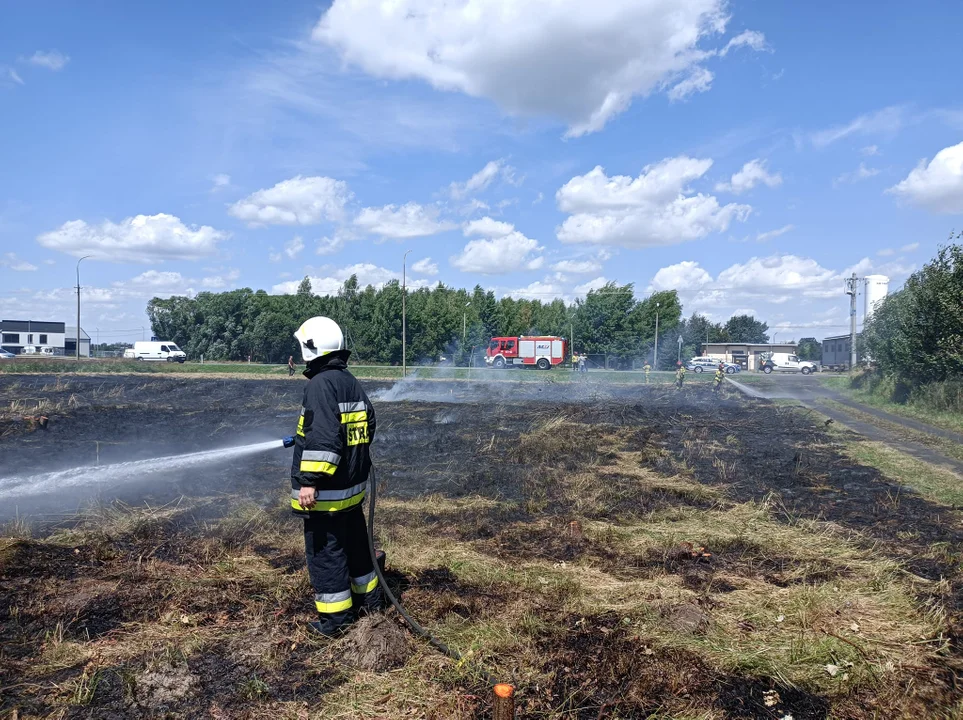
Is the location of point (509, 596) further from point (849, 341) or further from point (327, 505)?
point (849, 341)

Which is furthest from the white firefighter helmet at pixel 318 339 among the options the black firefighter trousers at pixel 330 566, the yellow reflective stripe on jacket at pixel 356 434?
the black firefighter trousers at pixel 330 566

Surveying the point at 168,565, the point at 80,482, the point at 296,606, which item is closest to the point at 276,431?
the point at 80,482

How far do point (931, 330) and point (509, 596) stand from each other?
23748 millimetres

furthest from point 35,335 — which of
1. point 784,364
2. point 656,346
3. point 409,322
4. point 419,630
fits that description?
point 419,630

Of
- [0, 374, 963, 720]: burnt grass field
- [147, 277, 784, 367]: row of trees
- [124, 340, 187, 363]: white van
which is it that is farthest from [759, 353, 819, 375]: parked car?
[0, 374, 963, 720]: burnt grass field

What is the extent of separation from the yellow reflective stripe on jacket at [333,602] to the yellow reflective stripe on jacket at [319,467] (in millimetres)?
839

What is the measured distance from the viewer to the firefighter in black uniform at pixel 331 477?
391 cm

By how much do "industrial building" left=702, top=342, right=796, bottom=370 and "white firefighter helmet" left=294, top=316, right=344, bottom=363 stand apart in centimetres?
7377

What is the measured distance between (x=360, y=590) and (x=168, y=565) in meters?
1.96

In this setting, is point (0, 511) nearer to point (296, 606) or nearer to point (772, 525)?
point (296, 606)

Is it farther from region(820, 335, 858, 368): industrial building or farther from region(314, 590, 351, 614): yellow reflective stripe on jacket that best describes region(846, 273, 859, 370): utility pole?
region(314, 590, 351, 614): yellow reflective stripe on jacket

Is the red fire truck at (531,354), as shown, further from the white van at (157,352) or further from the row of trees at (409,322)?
the white van at (157,352)

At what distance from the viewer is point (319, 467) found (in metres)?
3.85

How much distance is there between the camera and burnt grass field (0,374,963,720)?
340cm
